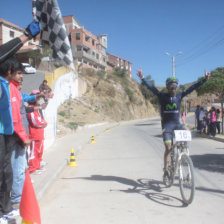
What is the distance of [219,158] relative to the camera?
816 centimetres

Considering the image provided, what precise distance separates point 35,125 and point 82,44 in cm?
5428

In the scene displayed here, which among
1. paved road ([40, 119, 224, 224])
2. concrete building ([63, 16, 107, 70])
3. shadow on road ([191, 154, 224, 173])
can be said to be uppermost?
concrete building ([63, 16, 107, 70])

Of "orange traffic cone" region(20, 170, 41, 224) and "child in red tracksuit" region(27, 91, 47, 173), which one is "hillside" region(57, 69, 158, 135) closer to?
"child in red tracksuit" region(27, 91, 47, 173)

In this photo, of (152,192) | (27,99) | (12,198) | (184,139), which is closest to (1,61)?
(27,99)

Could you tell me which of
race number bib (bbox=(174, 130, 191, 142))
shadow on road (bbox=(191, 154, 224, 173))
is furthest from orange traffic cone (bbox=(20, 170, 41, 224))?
shadow on road (bbox=(191, 154, 224, 173))

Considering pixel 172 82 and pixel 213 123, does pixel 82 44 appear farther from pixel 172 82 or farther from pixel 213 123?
pixel 172 82

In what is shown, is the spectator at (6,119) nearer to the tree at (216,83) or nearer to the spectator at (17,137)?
the spectator at (17,137)

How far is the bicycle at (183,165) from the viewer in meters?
3.99

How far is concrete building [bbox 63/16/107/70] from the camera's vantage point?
5744 centimetres

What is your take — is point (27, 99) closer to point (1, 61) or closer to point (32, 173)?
point (1, 61)

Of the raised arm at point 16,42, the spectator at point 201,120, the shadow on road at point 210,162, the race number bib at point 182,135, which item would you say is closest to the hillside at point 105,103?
the spectator at point 201,120

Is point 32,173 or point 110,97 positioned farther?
point 110,97

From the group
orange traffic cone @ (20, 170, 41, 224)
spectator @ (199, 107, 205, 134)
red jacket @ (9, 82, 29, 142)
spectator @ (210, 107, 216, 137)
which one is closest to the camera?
orange traffic cone @ (20, 170, 41, 224)

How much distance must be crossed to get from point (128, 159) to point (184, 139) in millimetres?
4368
